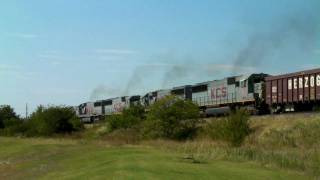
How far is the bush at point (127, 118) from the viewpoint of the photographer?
67188 millimetres

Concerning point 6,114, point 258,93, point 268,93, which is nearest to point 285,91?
point 268,93

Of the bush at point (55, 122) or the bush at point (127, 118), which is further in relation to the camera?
the bush at point (55, 122)

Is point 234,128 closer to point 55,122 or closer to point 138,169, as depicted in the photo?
point 138,169

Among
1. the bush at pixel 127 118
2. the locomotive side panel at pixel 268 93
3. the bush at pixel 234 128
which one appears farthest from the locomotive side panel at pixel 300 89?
the bush at pixel 127 118

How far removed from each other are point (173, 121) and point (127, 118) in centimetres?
1425

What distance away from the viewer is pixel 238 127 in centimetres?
3475

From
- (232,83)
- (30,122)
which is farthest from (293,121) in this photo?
(30,122)

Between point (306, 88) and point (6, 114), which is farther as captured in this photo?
point (6, 114)

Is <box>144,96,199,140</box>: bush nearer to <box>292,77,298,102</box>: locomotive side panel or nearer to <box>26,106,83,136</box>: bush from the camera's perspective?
<box>292,77,298,102</box>: locomotive side panel

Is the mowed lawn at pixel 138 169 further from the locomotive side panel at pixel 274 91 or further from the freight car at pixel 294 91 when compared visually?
the locomotive side panel at pixel 274 91

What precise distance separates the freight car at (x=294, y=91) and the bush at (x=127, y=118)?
2016cm

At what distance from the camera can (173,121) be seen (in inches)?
2162

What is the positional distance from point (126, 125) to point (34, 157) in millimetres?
35679

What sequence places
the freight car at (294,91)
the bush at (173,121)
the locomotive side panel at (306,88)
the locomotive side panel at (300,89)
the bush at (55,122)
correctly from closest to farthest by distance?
the freight car at (294,91), the locomotive side panel at (306,88), the locomotive side panel at (300,89), the bush at (173,121), the bush at (55,122)
